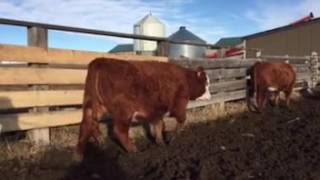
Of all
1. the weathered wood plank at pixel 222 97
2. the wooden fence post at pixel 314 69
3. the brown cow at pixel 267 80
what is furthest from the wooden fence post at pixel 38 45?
the wooden fence post at pixel 314 69

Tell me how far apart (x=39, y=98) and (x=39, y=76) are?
303mm

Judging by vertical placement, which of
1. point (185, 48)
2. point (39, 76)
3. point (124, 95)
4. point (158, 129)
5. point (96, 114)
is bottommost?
point (158, 129)

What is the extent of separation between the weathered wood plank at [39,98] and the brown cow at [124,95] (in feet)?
2.28

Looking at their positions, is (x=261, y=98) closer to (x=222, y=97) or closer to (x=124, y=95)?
(x=222, y=97)

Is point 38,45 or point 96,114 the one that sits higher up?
point 38,45

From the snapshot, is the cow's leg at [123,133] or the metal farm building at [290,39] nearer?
the cow's leg at [123,133]

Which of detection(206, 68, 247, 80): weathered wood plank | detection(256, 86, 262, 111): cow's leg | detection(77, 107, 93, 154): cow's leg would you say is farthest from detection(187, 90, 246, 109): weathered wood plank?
detection(77, 107, 93, 154): cow's leg

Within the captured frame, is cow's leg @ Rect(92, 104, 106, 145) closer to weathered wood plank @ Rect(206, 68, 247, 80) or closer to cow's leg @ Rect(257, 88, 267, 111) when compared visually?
weathered wood plank @ Rect(206, 68, 247, 80)

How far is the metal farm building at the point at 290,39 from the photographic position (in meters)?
29.4

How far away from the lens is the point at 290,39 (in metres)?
31.0

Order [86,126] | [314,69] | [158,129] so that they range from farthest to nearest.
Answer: [314,69] → [158,129] → [86,126]

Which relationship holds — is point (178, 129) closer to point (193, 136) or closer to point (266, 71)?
point (193, 136)

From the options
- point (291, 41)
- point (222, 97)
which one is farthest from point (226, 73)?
point (291, 41)

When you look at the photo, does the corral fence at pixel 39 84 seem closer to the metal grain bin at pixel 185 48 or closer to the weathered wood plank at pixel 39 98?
the weathered wood plank at pixel 39 98
